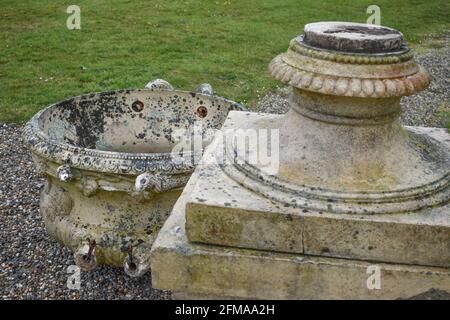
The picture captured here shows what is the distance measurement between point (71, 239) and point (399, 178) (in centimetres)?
270

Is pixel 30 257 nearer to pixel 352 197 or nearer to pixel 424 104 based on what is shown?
pixel 352 197

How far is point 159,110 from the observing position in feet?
17.4

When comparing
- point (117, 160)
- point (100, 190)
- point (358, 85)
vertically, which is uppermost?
point (358, 85)

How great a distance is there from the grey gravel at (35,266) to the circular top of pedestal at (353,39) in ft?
8.00

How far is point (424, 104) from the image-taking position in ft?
28.8

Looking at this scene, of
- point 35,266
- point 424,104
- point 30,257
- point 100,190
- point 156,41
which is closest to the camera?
point 100,190

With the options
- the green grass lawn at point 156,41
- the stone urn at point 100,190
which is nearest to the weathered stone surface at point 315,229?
the stone urn at point 100,190

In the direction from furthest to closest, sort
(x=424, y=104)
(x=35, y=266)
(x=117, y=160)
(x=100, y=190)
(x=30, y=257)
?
1. (x=424, y=104)
2. (x=30, y=257)
3. (x=35, y=266)
4. (x=100, y=190)
5. (x=117, y=160)

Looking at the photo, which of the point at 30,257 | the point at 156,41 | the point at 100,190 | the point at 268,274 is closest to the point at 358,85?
the point at 268,274

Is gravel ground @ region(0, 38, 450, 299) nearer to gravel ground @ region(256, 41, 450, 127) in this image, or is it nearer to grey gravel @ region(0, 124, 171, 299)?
grey gravel @ region(0, 124, 171, 299)

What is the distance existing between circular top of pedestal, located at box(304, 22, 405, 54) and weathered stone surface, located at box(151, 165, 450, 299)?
0.87 metres

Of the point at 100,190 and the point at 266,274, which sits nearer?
the point at 266,274

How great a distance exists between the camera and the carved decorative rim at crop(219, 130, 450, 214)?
7.25ft

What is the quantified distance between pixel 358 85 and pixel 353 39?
0.20 metres
